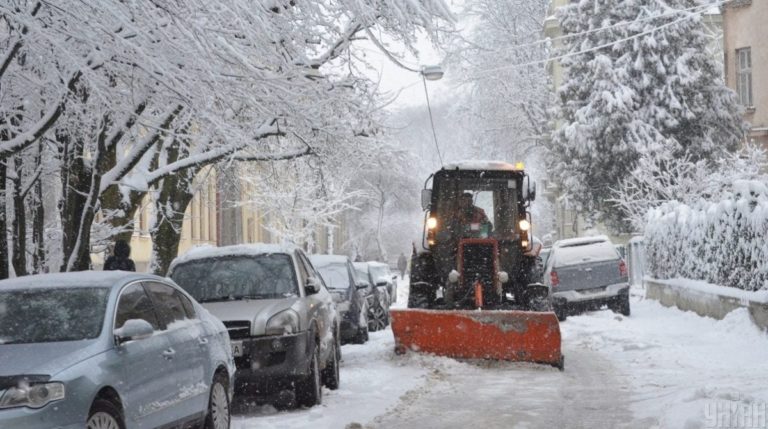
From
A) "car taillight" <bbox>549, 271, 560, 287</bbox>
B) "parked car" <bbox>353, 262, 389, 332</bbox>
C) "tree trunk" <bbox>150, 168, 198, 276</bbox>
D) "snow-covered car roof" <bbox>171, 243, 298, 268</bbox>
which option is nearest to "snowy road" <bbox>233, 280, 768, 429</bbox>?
"snow-covered car roof" <bbox>171, 243, 298, 268</bbox>

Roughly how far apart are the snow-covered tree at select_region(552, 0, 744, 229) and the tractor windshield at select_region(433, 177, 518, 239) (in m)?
21.0

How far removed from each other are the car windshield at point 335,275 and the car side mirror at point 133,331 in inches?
458

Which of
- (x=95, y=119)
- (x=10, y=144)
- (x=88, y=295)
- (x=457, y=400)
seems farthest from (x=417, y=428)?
(x=95, y=119)

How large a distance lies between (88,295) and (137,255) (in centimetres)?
2741

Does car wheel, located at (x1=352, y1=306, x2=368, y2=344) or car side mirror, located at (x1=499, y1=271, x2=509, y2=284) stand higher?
car side mirror, located at (x1=499, y1=271, x2=509, y2=284)

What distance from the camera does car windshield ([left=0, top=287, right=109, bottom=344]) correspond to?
23.8ft

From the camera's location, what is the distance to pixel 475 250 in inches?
615

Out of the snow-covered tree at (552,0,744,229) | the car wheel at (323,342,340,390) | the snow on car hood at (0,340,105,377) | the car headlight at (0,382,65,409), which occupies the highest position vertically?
the snow-covered tree at (552,0,744,229)

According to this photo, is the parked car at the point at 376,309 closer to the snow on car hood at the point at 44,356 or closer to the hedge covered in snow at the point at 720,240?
the hedge covered in snow at the point at 720,240

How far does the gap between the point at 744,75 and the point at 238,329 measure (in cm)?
3185

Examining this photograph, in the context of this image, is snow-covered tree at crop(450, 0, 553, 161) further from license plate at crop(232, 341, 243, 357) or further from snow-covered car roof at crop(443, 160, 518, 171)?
license plate at crop(232, 341, 243, 357)

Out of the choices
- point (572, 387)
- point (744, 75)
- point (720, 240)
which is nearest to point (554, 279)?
point (720, 240)

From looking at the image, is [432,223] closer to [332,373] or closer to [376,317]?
[332,373]

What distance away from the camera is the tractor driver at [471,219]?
52.2 feet
